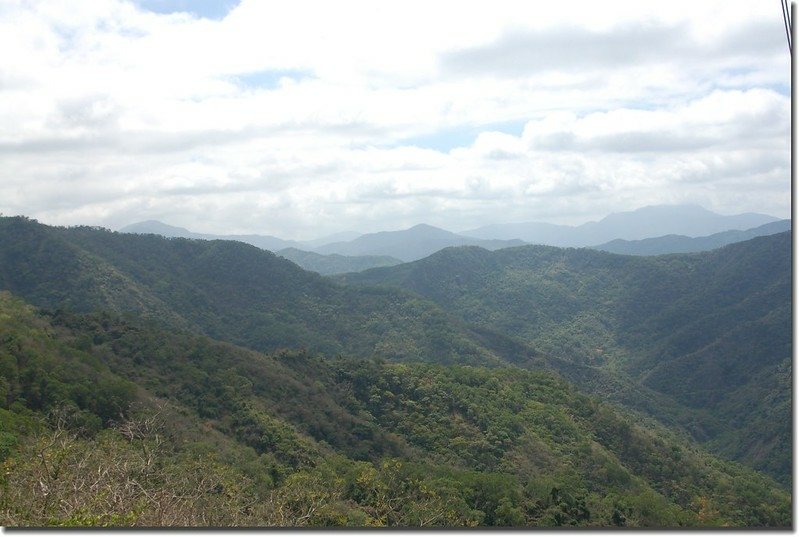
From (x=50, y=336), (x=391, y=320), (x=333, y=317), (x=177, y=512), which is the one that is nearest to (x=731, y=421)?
(x=391, y=320)

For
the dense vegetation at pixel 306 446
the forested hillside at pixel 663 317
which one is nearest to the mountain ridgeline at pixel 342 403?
the dense vegetation at pixel 306 446

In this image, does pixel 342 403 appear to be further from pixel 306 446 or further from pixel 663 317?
pixel 663 317

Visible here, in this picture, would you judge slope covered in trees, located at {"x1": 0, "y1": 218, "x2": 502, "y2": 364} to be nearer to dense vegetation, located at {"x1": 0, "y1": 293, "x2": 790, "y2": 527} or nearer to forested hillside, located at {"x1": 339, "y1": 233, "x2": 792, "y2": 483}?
forested hillside, located at {"x1": 339, "y1": 233, "x2": 792, "y2": 483}

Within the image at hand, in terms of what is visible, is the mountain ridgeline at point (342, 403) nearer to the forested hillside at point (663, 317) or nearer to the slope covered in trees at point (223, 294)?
the slope covered in trees at point (223, 294)

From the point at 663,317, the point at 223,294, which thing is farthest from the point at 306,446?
the point at 663,317

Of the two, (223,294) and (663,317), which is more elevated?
(223,294)

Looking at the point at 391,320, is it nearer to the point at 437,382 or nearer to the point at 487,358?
the point at 487,358

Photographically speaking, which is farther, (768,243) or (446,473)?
(768,243)
